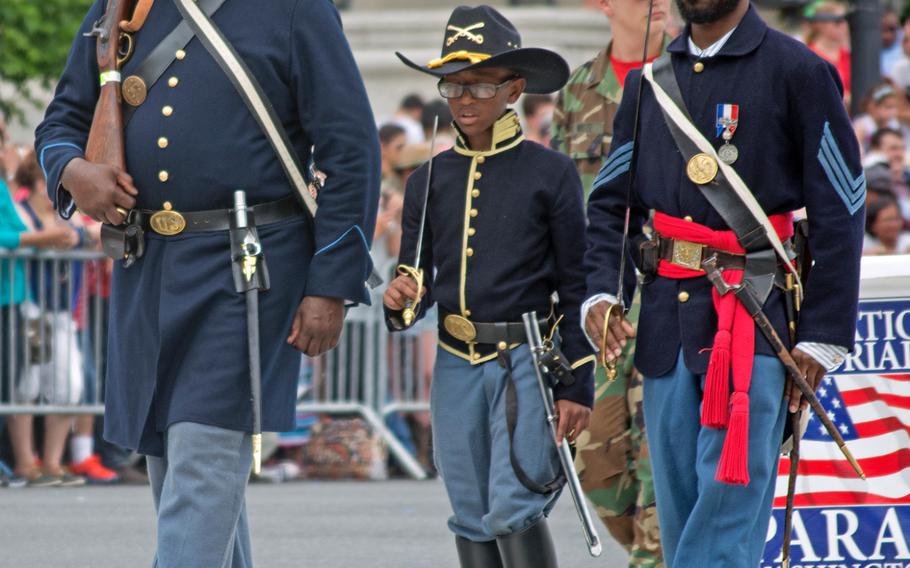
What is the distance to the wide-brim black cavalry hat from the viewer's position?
226 inches

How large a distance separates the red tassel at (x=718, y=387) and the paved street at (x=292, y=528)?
331 cm

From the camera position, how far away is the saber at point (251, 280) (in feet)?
15.3

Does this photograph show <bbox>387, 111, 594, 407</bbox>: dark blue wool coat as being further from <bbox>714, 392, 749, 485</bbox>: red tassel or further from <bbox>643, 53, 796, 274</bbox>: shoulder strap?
<bbox>714, 392, 749, 485</bbox>: red tassel

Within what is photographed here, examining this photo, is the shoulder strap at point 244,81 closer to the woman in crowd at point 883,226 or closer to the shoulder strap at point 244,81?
the shoulder strap at point 244,81

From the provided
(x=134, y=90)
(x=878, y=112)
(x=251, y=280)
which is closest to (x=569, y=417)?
(x=251, y=280)

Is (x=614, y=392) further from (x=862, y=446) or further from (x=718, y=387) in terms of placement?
(x=718, y=387)

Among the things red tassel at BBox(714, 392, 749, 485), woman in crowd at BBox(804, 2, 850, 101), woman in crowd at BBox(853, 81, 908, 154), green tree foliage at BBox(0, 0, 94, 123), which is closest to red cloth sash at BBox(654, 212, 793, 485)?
red tassel at BBox(714, 392, 749, 485)

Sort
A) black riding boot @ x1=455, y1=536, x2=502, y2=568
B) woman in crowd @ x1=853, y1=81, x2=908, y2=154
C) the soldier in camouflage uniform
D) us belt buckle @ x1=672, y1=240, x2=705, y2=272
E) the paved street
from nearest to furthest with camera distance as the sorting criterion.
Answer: us belt buckle @ x1=672, y1=240, x2=705, y2=272
black riding boot @ x1=455, y1=536, x2=502, y2=568
the soldier in camouflage uniform
the paved street
woman in crowd @ x1=853, y1=81, x2=908, y2=154

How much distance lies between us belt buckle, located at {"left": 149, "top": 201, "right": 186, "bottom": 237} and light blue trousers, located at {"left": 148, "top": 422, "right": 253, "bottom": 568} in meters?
0.50

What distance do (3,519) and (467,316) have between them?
435cm

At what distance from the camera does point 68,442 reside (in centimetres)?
1156

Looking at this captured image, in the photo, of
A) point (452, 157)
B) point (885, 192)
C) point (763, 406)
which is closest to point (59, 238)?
point (885, 192)

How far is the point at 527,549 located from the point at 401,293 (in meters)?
0.85

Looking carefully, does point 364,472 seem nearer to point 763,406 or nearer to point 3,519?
point 3,519
